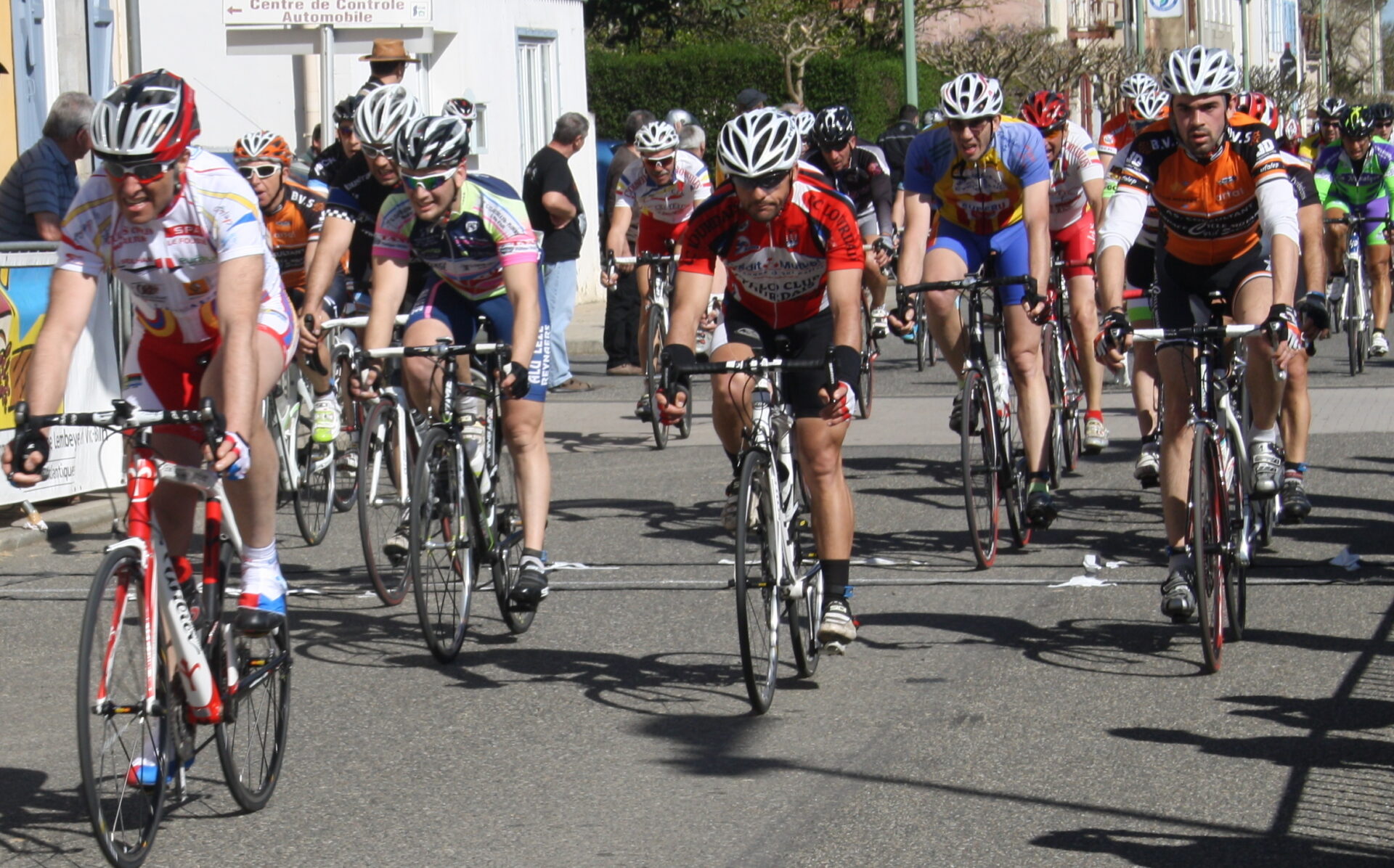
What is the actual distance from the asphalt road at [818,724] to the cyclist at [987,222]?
27.5 inches

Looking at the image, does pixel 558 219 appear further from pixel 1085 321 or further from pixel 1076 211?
pixel 1085 321

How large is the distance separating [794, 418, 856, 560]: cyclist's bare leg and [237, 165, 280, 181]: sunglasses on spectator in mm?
4409

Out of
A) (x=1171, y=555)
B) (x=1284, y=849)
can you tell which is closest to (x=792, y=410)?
(x=1171, y=555)

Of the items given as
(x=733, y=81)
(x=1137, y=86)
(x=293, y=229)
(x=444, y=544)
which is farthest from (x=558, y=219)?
(x=733, y=81)

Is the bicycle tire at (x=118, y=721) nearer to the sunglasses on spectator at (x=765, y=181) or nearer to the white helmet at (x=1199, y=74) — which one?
the sunglasses on spectator at (x=765, y=181)

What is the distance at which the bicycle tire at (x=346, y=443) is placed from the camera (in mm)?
9867

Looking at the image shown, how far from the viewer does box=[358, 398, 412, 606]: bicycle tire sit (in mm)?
7863

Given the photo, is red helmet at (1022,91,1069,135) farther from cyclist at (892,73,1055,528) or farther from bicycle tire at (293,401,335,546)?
bicycle tire at (293,401,335,546)

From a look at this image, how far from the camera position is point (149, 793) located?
190 inches

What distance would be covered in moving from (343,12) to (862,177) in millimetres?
3749

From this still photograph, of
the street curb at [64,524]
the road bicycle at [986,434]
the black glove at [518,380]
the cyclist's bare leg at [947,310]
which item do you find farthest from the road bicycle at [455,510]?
the street curb at [64,524]

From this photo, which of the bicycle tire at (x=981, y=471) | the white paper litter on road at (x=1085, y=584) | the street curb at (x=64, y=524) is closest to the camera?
the white paper litter on road at (x=1085, y=584)

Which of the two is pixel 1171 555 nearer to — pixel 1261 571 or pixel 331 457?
pixel 1261 571

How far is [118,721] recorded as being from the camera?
4676 millimetres
